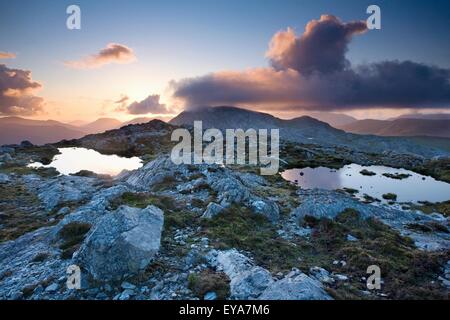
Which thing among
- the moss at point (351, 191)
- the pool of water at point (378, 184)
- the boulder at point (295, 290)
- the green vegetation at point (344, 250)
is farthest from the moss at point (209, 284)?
the moss at point (351, 191)

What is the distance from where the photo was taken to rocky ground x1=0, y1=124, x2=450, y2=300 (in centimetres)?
1313

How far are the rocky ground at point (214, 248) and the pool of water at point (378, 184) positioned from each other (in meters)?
13.5

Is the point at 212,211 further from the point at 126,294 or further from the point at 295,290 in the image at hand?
the point at 295,290

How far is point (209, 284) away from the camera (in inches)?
512

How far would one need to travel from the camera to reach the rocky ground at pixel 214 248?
13133mm

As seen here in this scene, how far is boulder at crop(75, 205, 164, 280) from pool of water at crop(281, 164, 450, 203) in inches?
1350

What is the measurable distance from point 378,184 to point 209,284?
46.3m

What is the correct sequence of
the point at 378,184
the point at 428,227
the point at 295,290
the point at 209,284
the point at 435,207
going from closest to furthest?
the point at 295,290
the point at 209,284
the point at 428,227
the point at 435,207
the point at 378,184

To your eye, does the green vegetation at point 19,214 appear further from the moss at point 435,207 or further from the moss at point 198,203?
the moss at point 435,207

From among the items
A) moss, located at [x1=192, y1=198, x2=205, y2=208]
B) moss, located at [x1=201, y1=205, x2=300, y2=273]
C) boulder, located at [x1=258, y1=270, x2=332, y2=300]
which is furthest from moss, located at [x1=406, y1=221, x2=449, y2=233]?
moss, located at [x1=192, y1=198, x2=205, y2=208]

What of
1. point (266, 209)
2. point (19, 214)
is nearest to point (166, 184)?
point (266, 209)
